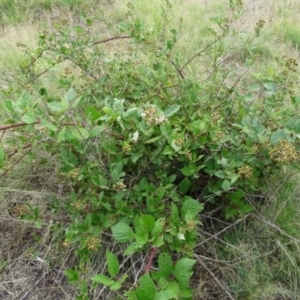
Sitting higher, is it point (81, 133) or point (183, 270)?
point (81, 133)

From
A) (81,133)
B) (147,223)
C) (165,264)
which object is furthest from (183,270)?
(81,133)

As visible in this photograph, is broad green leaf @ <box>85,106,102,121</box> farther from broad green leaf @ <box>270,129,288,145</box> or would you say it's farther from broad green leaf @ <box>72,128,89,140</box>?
broad green leaf @ <box>270,129,288,145</box>

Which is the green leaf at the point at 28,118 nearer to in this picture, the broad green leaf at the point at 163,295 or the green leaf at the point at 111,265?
the green leaf at the point at 111,265

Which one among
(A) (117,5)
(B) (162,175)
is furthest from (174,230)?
(A) (117,5)

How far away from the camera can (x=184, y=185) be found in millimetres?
1675

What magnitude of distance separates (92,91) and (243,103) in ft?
2.44

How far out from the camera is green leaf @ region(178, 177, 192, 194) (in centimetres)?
166

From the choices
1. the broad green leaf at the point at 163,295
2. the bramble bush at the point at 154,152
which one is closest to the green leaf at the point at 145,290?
the broad green leaf at the point at 163,295

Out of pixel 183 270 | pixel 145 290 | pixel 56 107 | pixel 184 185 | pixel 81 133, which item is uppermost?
pixel 56 107

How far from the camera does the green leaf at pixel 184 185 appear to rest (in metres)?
1.66

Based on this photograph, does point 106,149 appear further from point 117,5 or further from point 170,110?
point 117,5

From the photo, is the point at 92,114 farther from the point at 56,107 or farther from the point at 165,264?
the point at 165,264

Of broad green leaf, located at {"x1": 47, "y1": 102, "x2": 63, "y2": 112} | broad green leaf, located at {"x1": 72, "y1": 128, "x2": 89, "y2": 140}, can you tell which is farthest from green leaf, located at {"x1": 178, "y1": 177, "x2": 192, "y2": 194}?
broad green leaf, located at {"x1": 47, "y1": 102, "x2": 63, "y2": 112}

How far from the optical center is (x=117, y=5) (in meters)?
4.23
